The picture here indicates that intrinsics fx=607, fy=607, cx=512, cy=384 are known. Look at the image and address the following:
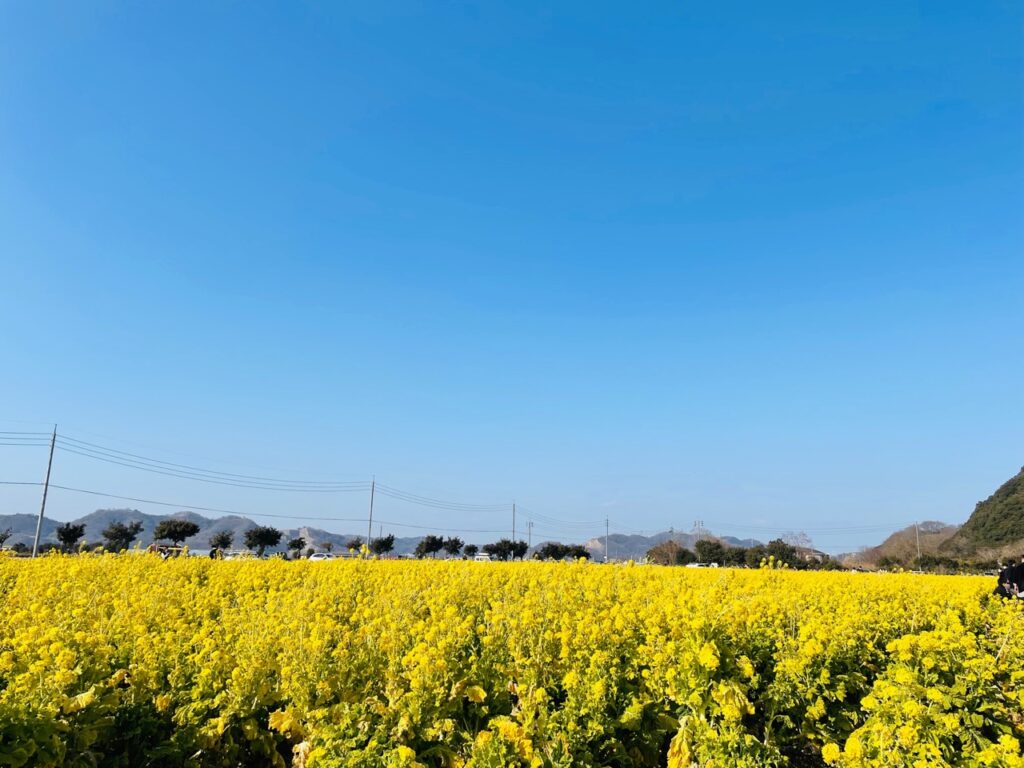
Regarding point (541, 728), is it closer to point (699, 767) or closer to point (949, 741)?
point (699, 767)

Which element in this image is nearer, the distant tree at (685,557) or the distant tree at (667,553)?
the distant tree at (667,553)

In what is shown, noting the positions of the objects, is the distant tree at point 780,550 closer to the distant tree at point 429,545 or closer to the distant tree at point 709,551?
the distant tree at point 709,551

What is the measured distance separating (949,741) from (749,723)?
1559mm

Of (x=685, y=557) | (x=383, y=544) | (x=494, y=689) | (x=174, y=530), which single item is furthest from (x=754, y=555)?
(x=494, y=689)

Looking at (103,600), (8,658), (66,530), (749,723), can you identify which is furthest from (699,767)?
(66,530)

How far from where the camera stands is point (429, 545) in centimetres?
4897

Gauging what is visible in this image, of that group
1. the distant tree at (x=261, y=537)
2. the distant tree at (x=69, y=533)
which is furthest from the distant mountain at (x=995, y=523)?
the distant tree at (x=69, y=533)

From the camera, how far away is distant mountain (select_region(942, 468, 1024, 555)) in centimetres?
5898

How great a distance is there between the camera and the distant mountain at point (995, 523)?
194ft

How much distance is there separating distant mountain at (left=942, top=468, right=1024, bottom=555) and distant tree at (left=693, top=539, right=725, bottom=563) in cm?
A: 2747

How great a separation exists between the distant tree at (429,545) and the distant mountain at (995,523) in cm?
4925

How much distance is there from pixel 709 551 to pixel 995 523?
3831 cm

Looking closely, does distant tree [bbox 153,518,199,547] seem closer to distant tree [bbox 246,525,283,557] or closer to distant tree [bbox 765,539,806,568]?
distant tree [bbox 246,525,283,557]

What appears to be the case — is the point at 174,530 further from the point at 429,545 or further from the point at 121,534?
the point at 429,545
